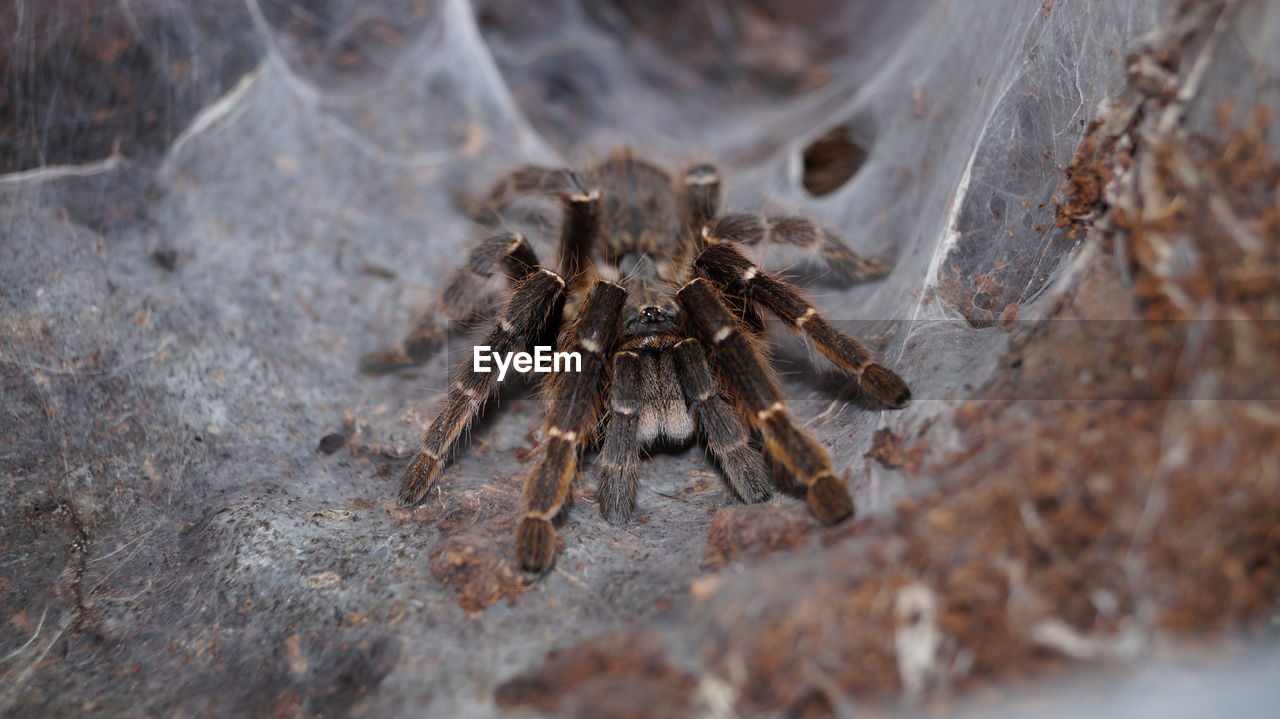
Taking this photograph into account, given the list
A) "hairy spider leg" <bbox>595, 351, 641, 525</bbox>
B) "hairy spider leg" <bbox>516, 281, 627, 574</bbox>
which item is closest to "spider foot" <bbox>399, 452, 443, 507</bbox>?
"hairy spider leg" <bbox>516, 281, 627, 574</bbox>

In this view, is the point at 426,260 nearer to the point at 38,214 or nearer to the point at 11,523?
the point at 38,214

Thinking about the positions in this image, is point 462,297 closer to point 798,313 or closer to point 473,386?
point 473,386

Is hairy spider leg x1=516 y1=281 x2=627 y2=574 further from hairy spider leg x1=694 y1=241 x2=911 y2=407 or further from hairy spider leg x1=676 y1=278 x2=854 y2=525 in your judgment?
hairy spider leg x1=694 y1=241 x2=911 y2=407

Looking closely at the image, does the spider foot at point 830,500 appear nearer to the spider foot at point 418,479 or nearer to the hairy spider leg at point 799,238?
the hairy spider leg at point 799,238

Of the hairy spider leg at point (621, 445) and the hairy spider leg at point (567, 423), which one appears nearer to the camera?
the hairy spider leg at point (567, 423)

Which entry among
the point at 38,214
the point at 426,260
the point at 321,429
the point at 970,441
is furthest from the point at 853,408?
the point at 38,214

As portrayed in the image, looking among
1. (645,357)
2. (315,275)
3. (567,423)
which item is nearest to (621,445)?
(567,423)

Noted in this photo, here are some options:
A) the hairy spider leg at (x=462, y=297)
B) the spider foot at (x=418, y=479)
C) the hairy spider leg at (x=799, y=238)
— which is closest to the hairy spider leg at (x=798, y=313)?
the hairy spider leg at (x=799, y=238)

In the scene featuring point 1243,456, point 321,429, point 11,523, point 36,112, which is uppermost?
point 1243,456
